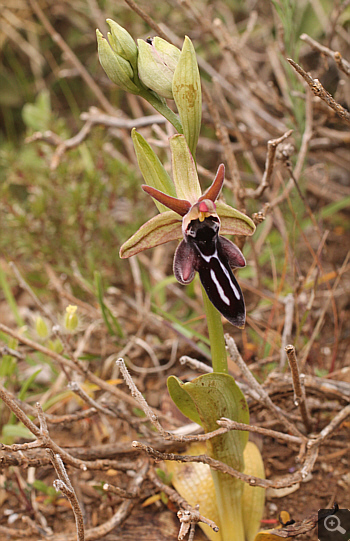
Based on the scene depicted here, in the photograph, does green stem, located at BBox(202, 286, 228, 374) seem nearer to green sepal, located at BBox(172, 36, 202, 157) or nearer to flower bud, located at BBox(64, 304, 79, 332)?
green sepal, located at BBox(172, 36, 202, 157)

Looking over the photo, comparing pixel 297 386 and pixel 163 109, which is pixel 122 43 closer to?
pixel 163 109

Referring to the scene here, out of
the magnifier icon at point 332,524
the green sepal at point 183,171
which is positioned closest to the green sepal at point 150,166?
the green sepal at point 183,171

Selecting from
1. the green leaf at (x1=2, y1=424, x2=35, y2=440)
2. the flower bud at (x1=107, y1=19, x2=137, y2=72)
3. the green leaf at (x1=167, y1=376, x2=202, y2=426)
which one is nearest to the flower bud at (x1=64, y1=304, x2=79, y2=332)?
the green leaf at (x1=2, y1=424, x2=35, y2=440)

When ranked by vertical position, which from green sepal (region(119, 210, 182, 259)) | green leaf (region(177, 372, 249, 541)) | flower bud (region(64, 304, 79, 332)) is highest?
green sepal (region(119, 210, 182, 259))

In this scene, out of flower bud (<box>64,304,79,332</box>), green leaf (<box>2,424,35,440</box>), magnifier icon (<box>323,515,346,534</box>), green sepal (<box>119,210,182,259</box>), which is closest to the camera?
green sepal (<box>119,210,182,259</box>)

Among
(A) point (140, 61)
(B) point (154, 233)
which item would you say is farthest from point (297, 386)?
(A) point (140, 61)

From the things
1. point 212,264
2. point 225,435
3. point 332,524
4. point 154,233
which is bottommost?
point 332,524
